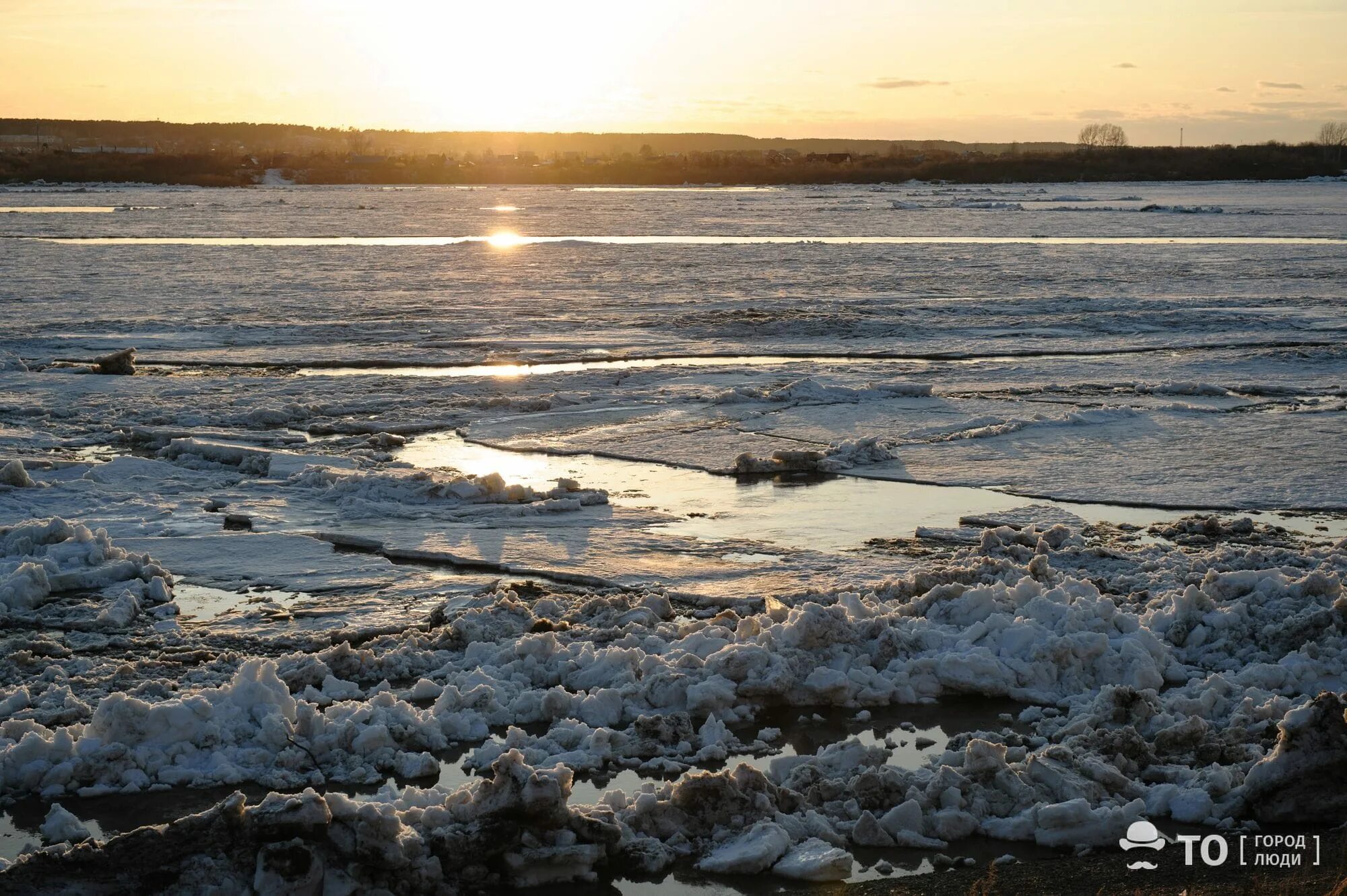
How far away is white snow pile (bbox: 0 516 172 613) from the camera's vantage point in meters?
7.30

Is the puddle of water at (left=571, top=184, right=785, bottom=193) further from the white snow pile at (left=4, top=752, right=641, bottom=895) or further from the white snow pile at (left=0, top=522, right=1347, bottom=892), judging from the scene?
the white snow pile at (left=4, top=752, right=641, bottom=895)

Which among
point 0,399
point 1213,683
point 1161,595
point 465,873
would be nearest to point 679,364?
point 0,399

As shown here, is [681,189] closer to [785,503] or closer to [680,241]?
[680,241]

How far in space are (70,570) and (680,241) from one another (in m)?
29.0

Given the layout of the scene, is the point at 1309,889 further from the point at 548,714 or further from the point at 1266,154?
the point at 1266,154

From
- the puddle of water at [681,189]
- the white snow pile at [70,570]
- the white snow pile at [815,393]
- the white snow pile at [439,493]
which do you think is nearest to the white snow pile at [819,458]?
the white snow pile at [439,493]

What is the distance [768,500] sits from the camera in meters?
9.74

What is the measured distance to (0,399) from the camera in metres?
13.5

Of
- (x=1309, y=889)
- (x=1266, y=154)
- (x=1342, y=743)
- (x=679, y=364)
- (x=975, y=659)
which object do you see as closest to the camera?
(x=1309, y=889)

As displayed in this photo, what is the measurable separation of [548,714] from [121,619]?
2668 mm

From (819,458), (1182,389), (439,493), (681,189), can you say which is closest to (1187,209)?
(681,189)

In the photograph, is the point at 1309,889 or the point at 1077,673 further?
the point at 1077,673

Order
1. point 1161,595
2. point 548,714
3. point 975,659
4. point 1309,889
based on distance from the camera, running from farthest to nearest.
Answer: point 1161,595
point 975,659
point 548,714
point 1309,889

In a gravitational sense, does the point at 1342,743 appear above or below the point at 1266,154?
below
